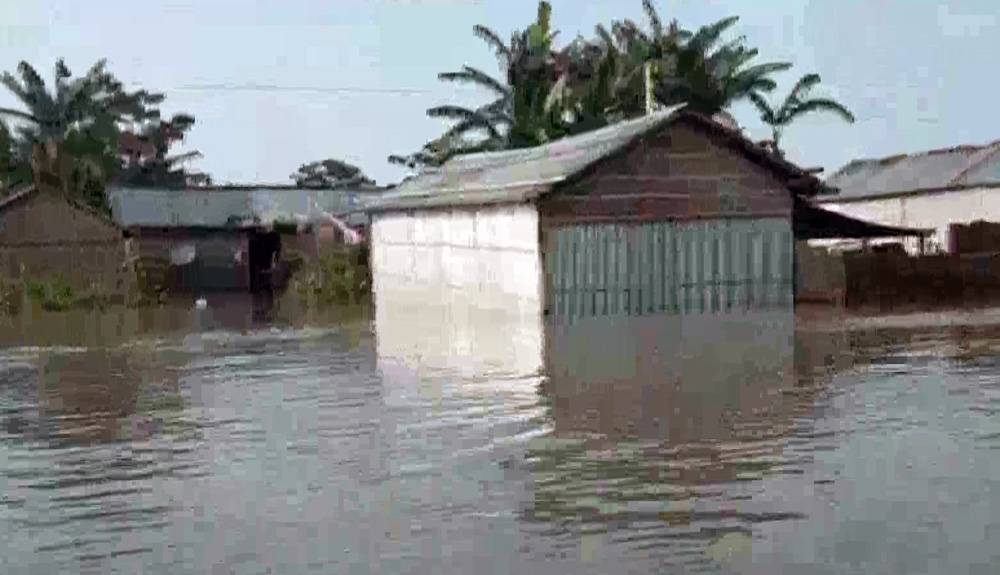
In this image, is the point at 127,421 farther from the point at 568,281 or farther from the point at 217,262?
the point at 217,262

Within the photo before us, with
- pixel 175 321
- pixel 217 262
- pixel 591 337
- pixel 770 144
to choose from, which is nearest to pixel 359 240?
pixel 217 262

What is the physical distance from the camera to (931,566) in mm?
7836

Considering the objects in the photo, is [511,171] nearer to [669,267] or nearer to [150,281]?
[669,267]

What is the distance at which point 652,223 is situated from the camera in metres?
26.1

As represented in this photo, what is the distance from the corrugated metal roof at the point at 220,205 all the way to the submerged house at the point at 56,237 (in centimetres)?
335

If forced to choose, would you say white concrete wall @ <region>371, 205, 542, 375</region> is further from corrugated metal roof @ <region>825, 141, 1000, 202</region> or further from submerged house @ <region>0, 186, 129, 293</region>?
corrugated metal roof @ <region>825, 141, 1000, 202</region>

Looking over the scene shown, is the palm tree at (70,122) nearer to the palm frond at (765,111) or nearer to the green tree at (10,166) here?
the green tree at (10,166)

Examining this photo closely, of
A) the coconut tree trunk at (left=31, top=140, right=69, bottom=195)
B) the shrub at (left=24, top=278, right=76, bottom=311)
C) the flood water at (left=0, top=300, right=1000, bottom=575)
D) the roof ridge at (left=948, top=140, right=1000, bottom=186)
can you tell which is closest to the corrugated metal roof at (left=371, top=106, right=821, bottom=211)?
the flood water at (left=0, top=300, right=1000, bottom=575)

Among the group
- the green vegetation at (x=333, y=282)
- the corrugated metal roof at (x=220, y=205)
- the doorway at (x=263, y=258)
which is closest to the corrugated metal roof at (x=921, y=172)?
the green vegetation at (x=333, y=282)

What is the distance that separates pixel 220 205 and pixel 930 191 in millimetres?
19820

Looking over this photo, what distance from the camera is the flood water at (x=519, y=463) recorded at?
8.44m

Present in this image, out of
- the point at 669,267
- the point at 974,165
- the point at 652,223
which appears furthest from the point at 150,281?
the point at 974,165

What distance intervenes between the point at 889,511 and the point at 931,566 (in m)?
1.34

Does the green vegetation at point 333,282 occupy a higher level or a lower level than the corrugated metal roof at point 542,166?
lower
